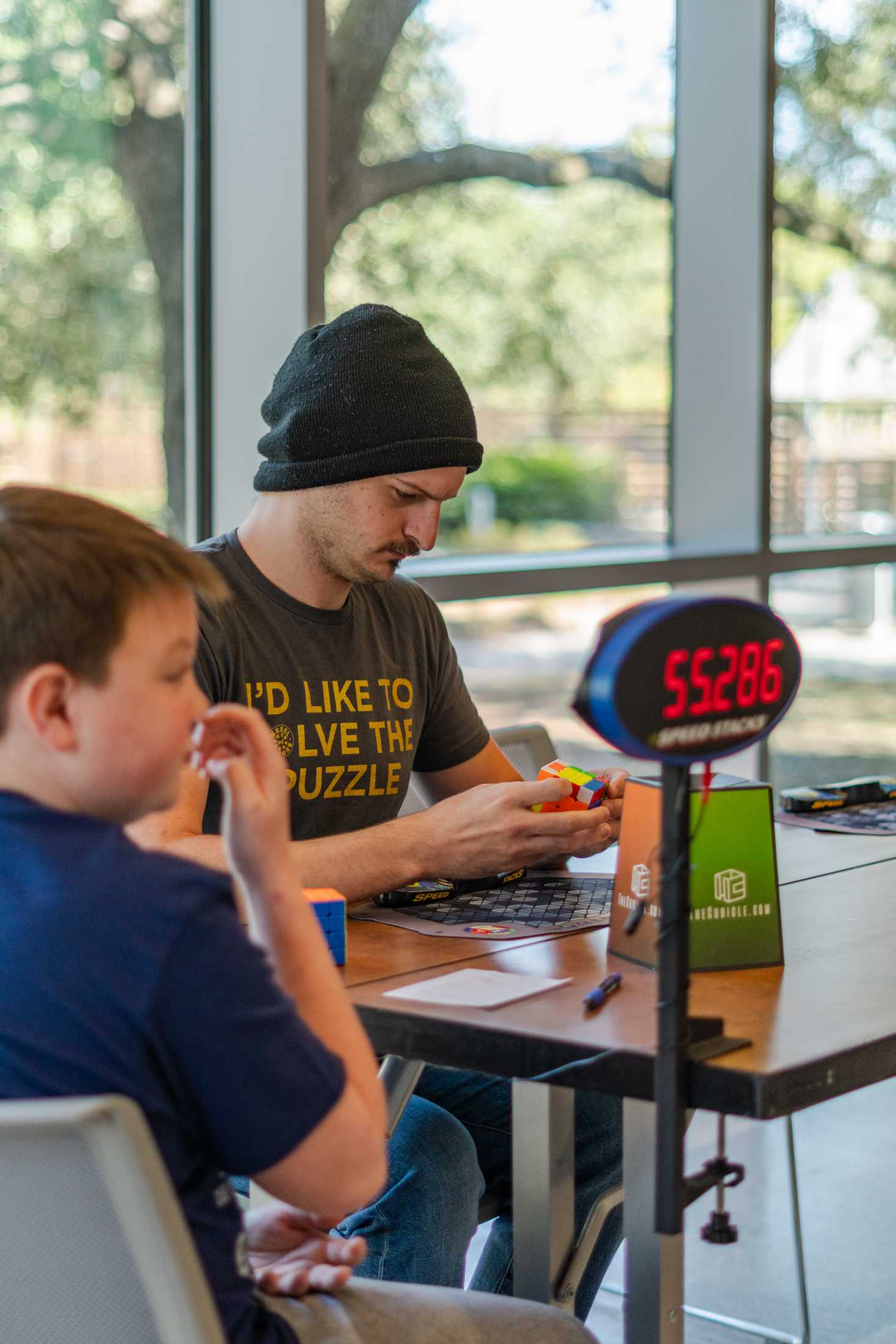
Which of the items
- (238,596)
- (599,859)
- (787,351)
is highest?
(787,351)

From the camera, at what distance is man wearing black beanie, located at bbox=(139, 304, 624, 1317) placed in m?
1.71

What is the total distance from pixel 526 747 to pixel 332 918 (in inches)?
39.9

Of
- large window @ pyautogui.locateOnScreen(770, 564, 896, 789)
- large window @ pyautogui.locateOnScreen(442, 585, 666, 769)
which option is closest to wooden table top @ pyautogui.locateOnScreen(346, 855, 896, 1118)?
large window @ pyautogui.locateOnScreen(770, 564, 896, 789)

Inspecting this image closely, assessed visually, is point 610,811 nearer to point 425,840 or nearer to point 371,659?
point 425,840

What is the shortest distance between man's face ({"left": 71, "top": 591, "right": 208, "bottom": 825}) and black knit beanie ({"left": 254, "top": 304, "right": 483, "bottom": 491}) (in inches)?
36.7

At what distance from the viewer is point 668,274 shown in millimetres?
4051

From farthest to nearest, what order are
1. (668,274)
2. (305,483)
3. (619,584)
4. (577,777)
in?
(668,274) < (619,584) < (305,483) < (577,777)

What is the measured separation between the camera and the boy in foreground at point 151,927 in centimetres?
93

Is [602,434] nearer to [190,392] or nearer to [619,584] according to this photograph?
[619,584]

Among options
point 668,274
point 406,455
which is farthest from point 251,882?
point 668,274

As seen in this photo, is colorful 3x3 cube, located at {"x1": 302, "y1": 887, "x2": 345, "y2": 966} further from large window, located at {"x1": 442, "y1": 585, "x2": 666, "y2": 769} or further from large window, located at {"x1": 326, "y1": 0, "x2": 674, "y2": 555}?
large window, located at {"x1": 442, "y1": 585, "x2": 666, "y2": 769}

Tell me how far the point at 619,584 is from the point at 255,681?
1.86 m

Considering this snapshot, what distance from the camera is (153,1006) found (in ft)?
3.01

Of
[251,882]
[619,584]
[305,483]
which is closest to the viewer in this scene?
[251,882]
